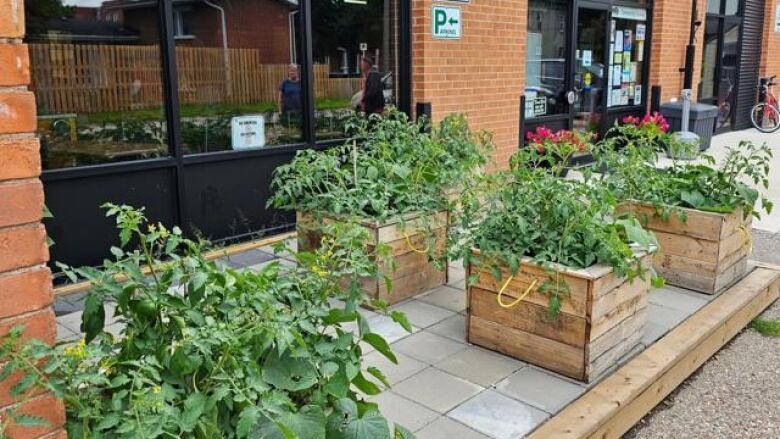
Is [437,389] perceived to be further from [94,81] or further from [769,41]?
[769,41]

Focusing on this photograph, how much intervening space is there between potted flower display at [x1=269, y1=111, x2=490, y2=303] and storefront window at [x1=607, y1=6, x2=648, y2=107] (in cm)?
639

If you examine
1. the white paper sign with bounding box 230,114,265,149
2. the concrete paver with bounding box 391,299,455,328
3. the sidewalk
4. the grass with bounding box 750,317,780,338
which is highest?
the white paper sign with bounding box 230,114,265,149

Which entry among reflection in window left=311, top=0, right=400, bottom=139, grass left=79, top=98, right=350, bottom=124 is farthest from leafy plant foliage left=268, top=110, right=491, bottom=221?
reflection in window left=311, top=0, right=400, bottom=139

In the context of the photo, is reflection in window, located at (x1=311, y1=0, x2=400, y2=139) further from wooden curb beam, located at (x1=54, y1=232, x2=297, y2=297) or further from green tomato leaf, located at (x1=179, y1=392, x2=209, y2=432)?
green tomato leaf, located at (x1=179, y1=392, x2=209, y2=432)

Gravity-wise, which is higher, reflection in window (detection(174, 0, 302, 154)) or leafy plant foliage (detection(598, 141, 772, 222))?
reflection in window (detection(174, 0, 302, 154))

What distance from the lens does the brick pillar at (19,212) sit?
149 cm

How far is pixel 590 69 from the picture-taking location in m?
9.86

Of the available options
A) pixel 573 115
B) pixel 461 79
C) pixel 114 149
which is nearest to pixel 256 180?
pixel 114 149

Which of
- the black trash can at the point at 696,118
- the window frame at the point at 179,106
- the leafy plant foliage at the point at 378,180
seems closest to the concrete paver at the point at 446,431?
the leafy plant foliage at the point at 378,180

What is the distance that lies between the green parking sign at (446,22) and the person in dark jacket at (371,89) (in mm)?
694

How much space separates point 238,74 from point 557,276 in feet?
11.1

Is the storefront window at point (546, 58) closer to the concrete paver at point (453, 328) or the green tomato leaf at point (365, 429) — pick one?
the concrete paver at point (453, 328)

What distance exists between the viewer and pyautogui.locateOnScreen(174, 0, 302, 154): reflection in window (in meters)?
5.25

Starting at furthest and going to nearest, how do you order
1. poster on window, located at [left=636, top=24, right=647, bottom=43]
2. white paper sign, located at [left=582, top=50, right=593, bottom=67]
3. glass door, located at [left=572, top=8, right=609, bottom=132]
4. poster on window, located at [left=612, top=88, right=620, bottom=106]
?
poster on window, located at [left=636, top=24, right=647, bottom=43]
poster on window, located at [left=612, top=88, right=620, bottom=106]
white paper sign, located at [left=582, top=50, right=593, bottom=67]
glass door, located at [left=572, top=8, right=609, bottom=132]
